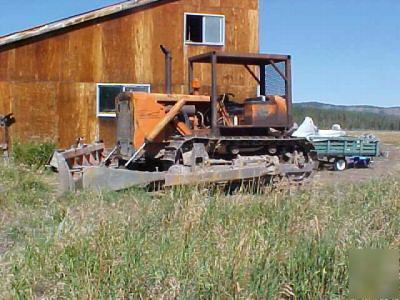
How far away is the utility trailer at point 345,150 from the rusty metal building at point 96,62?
3.29 m

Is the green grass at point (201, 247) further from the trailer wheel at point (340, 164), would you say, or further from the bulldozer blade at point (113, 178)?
the trailer wheel at point (340, 164)

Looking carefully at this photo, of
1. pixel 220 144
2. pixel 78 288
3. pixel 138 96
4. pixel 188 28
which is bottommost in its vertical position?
pixel 78 288

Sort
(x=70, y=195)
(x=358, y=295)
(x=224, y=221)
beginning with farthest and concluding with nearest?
(x=70, y=195)
(x=224, y=221)
(x=358, y=295)

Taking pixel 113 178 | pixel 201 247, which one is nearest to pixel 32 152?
pixel 113 178

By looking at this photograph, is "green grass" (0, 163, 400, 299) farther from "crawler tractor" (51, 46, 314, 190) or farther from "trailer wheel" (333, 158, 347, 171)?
"trailer wheel" (333, 158, 347, 171)

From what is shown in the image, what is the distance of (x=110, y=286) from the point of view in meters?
4.04

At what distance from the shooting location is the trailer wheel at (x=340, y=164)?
18.9 meters

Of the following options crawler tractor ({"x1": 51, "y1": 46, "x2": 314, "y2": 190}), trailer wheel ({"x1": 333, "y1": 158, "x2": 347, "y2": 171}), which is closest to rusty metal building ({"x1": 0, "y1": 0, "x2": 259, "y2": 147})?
trailer wheel ({"x1": 333, "y1": 158, "x2": 347, "y2": 171})

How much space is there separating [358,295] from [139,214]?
281 centimetres

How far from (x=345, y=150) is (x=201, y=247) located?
15.0 meters

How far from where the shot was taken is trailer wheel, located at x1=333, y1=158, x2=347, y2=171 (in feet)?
62.1

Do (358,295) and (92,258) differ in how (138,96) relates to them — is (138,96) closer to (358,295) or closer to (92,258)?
(92,258)

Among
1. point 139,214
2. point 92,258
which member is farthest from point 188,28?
point 92,258

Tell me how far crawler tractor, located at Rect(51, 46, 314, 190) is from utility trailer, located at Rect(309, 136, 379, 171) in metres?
6.71
